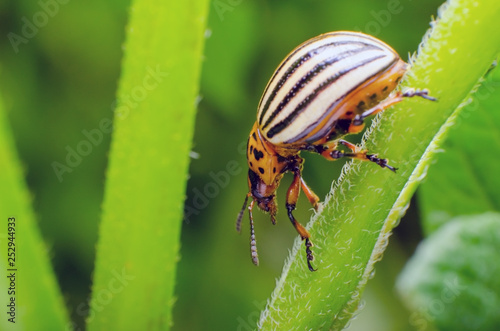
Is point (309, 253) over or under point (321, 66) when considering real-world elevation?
under

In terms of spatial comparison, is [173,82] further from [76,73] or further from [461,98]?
[76,73]

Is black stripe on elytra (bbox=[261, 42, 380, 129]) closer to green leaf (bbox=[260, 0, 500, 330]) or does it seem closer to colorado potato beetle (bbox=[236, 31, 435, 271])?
colorado potato beetle (bbox=[236, 31, 435, 271])

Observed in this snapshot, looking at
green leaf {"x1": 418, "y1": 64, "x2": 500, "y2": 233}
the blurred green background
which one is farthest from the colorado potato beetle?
the blurred green background

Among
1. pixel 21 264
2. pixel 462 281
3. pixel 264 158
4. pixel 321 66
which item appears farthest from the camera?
pixel 264 158

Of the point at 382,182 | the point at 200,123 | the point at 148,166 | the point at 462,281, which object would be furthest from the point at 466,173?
the point at 200,123

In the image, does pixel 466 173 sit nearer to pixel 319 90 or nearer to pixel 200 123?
pixel 319 90

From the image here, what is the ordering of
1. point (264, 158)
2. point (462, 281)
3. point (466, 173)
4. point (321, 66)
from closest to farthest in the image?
point (321, 66) → point (462, 281) → point (466, 173) → point (264, 158)
